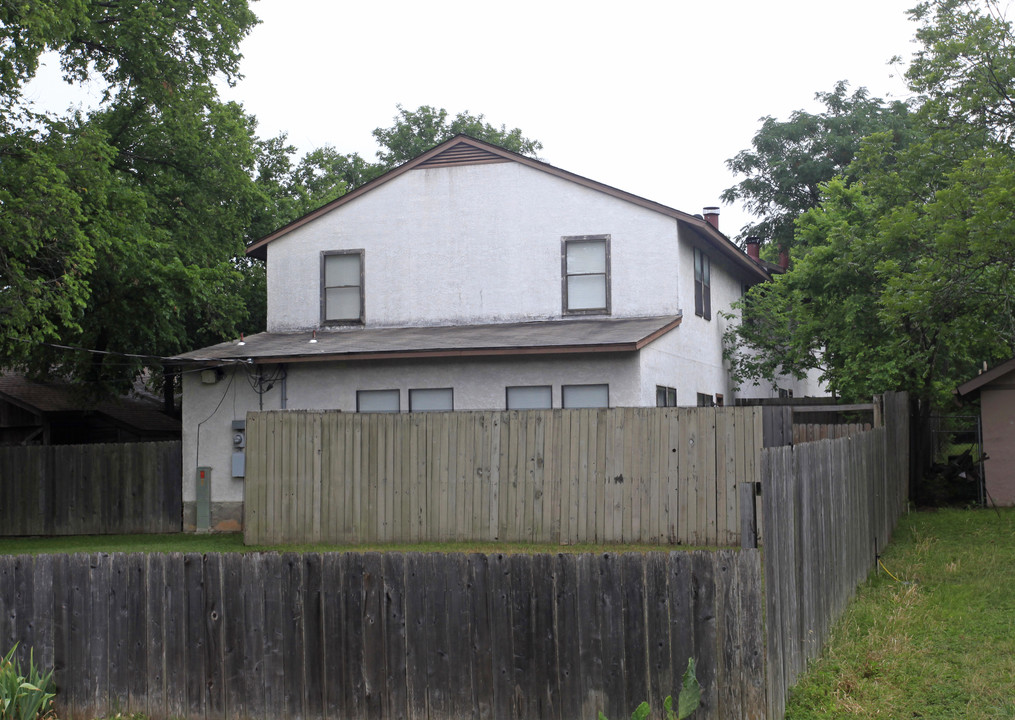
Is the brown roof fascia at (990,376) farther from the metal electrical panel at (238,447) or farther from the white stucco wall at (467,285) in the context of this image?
the metal electrical panel at (238,447)

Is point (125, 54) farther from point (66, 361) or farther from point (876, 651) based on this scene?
point (876, 651)

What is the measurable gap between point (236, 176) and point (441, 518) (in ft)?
36.7

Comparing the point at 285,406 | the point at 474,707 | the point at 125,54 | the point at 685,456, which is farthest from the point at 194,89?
the point at 474,707

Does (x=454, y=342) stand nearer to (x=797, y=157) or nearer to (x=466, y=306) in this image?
(x=466, y=306)

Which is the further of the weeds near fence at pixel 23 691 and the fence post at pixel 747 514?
the weeds near fence at pixel 23 691

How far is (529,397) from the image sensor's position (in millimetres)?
20469

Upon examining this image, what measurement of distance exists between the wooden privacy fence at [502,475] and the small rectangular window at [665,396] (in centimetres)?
415

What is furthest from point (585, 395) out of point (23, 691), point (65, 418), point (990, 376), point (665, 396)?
point (65, 418)

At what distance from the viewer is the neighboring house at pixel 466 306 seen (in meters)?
20.4

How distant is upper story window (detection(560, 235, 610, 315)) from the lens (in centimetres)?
2211

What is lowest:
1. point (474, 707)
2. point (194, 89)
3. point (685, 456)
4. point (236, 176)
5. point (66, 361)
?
point (474, 707)

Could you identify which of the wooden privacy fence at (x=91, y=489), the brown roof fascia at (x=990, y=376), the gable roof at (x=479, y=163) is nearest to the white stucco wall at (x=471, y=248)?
the gable roof at (x=479, y=163)

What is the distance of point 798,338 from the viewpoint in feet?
86.3

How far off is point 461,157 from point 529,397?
5.82 m
